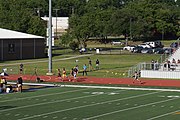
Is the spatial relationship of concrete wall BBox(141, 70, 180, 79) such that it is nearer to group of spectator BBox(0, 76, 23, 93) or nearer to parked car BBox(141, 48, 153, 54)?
group of spectator BBox(0, 76, 23, 93)

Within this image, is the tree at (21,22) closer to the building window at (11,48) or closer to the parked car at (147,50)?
the building window at (11,48)

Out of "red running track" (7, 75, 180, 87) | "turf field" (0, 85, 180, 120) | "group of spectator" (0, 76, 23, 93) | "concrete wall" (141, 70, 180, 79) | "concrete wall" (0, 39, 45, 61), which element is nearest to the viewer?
"turf field" (0, 85, 180, 120)

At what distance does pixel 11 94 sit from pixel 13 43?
40.3 metres

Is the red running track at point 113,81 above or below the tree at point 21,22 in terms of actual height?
below

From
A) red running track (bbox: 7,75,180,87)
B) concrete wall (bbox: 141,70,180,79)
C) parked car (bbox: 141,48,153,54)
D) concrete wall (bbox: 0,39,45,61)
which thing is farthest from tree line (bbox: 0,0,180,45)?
concrete wall (bbox: 141,70,180,79)

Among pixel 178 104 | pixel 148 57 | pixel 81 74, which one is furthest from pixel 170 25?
pixel 178 104

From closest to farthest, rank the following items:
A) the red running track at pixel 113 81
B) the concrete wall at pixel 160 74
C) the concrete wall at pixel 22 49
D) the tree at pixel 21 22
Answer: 1. the red running track at pixel 113 81
2. the concrete wall at pixel 160 74
3. the concrete wall at pixel 22 49
4. the tree at pixel 21 22

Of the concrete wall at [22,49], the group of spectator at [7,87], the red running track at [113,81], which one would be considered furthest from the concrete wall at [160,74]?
the concrete wall at [22,49]

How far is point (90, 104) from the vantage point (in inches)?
1063

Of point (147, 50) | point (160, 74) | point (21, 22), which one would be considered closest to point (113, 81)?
point (160, 74)

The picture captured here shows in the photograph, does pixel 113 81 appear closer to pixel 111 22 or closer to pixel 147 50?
pixel 147 50

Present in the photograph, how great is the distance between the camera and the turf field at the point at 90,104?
22969 millimetres

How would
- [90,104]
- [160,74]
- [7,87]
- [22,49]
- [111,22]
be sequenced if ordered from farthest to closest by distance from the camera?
[111,22] → [22,49] → [160,74] → [7,87] → [90,104]

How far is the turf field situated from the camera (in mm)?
22969
